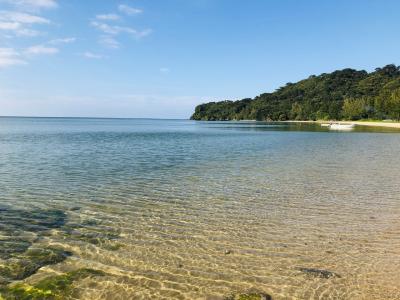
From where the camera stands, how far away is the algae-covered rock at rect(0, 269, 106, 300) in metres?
7.02

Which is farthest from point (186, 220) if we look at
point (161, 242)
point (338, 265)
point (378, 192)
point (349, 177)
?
point (349, 177)

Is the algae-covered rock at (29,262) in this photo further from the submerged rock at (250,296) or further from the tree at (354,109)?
the tree at (354,109)

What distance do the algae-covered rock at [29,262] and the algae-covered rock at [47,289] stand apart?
565 millimetres

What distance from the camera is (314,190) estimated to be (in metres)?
18.0

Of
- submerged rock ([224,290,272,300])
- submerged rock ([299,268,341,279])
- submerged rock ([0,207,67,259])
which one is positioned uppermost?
submerged rock ([0,207,67,259])

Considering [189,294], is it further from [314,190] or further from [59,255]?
[314,190]

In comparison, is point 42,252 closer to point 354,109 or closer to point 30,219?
point 30,219

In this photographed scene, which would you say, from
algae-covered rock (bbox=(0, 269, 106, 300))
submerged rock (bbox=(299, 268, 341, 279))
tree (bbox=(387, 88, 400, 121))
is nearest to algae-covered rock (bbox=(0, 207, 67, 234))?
algae-covered rock (bbox=(0, 269, 106, 300))

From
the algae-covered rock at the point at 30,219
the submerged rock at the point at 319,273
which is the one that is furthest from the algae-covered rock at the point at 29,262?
the submerged rock at the point at 319,273

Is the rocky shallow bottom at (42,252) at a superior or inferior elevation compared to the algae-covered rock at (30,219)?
inferior

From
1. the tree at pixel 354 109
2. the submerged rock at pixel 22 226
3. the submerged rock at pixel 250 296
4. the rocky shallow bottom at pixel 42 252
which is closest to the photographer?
the submerged rock at pixel 250 296

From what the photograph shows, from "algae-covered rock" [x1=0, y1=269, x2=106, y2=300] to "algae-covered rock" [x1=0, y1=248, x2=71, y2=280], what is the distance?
56cm

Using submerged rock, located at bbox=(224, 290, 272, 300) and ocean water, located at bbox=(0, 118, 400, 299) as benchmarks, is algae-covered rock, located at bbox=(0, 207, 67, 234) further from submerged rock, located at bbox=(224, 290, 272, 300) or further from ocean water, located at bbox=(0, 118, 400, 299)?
submerged rock, located at bbox=(224, 290, 272, 300)

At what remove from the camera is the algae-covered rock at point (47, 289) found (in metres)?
7.02
